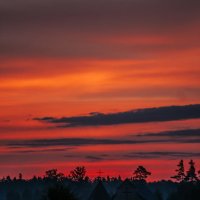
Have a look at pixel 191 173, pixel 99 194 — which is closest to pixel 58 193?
pixel 99 194

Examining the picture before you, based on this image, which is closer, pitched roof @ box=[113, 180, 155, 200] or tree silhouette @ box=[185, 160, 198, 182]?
pitched roof @ box=[113, 180, 155, 200]

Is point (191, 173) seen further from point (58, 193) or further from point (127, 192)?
point (58, 193)

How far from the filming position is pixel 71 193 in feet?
209

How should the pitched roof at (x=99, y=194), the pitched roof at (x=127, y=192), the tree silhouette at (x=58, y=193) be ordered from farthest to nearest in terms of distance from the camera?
the pitched roof at (x=99, y=194)
the pitched roof at (x=127, y=192)
the tree silhouette at (x=58, y=193)

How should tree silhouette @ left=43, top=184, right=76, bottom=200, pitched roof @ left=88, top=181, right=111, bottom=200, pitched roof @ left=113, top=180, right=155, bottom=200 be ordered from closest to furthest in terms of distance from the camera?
1. tree silhouette @ left=43, top=184, right=76, bottom=200
2. pitched roof @ left=113, top=180, right=155, bottom=200
3. pitched roof @ left=88, top=181, right=111, bottom=200

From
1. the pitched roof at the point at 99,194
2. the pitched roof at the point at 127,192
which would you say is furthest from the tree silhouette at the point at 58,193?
the pitched roof at the point at 99,194

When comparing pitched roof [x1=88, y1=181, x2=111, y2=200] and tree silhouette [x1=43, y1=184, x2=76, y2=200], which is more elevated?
pitched roof [x1=88, y1=181, x2=111, y2=200]

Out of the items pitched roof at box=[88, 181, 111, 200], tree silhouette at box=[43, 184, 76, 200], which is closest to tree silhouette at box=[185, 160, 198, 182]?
pitched roof at box=[88, 181, 111, 200]

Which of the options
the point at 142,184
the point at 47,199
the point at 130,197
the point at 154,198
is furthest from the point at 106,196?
the point at 47,199

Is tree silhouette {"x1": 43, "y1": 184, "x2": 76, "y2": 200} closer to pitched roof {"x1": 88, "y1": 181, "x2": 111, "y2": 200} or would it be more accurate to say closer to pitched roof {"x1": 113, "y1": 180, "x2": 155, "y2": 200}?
pitched roof {"x1": 113, "y1": 180, "x2": 155, "y2": 200}

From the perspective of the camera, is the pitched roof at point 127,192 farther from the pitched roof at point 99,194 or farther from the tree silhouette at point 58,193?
the tree silhouette at point 58,193

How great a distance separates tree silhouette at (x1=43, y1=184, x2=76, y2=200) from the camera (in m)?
62.2

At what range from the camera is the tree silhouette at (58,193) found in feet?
204

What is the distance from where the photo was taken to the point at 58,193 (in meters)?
62.3
